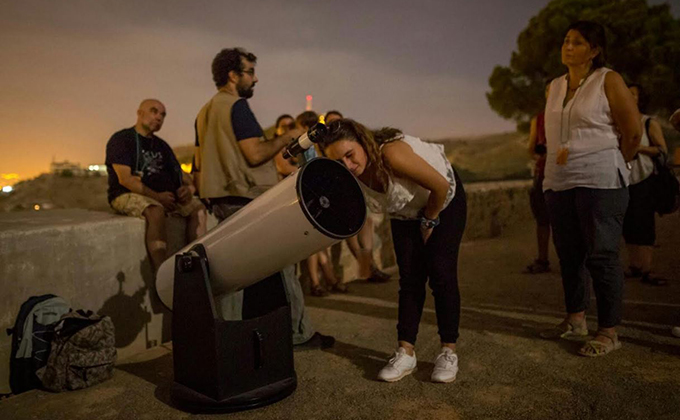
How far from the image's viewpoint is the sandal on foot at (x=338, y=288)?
5.94 metres

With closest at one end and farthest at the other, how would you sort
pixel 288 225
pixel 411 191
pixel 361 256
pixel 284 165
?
pixel 288 225, pixel 411 191, pixel 284 165, pixel 361 256

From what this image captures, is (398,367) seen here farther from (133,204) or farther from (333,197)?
(133,204)

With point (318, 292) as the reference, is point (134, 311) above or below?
above

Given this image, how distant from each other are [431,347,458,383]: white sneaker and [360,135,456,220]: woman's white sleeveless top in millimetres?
825

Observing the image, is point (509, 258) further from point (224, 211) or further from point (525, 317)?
point (224, 211)

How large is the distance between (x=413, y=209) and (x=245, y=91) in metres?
1.47

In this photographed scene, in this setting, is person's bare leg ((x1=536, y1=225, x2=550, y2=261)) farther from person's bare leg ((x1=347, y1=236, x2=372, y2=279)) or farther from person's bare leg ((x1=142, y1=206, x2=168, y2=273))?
person's bare leg ((x1=142, y1=206, x2=168, y2=273))

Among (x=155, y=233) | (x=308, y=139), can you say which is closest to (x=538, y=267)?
(x=155, y=233)

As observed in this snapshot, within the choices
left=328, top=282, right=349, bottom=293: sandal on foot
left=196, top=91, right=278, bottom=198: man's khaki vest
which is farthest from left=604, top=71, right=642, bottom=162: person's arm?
left=328, top=282, right=349, bottom=293: sandal on foot

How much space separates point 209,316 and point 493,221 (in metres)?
8.08

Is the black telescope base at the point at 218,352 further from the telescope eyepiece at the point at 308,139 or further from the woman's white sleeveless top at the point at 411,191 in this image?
the woman's white sleeveless top at the point at 411,191

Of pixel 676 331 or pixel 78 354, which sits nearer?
pixel 78 354

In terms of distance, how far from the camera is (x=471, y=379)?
325 cm

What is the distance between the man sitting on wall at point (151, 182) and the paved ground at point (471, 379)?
3.12ft
